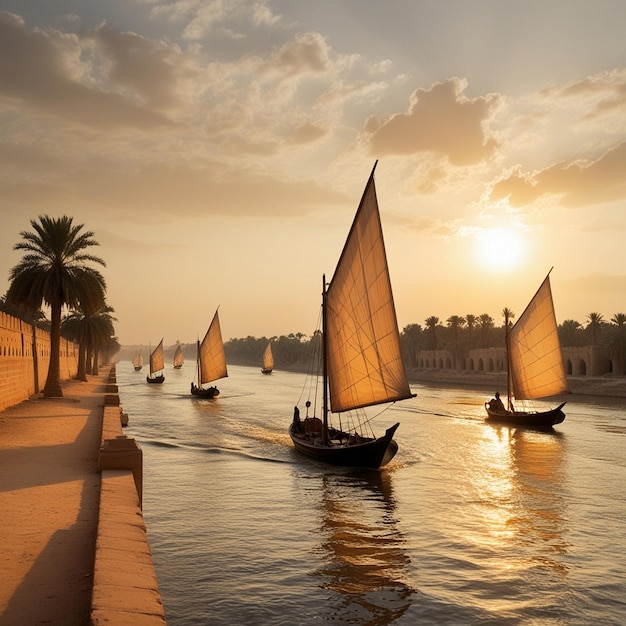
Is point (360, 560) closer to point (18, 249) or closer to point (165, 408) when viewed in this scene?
point (18, 249)

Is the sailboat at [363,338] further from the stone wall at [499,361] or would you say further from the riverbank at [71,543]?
the stone wall at [499,361]

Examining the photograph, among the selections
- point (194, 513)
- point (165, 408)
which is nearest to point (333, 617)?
point (194, 513)

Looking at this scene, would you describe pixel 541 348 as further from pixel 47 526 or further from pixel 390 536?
pixel 47 526

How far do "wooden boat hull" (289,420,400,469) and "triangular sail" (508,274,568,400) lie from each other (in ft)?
71.1

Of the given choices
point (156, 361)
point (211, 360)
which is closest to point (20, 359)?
point (211, 360)

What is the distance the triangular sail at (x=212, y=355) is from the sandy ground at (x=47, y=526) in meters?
A: 44.3

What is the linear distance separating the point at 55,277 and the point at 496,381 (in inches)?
2975

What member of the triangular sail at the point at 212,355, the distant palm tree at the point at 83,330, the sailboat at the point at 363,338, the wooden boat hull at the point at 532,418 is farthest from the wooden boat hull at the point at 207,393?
the sailboat at the point at 363,338


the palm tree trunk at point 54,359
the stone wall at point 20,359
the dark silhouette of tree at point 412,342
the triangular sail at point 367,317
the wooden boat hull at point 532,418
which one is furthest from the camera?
the dark silhouette of tree at point 412,342

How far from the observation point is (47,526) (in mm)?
9594

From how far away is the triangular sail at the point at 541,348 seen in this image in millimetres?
42219

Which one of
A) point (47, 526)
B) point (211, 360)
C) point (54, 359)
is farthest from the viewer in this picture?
point (211, 360)

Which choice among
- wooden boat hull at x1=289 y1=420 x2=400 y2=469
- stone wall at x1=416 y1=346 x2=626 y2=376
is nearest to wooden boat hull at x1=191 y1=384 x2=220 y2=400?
wooden boat hull at x1=289 y1=420 x2=400 y2=469

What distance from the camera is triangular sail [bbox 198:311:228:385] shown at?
212 feet
